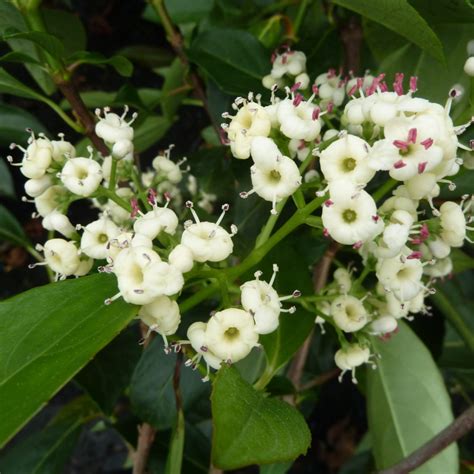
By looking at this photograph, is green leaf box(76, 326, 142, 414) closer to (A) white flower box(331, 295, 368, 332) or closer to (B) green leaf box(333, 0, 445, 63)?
(A) white flower box(331, 295, 368, 332)

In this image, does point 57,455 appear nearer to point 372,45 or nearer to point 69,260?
point 69,260

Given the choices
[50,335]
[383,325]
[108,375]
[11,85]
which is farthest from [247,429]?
[11,85]

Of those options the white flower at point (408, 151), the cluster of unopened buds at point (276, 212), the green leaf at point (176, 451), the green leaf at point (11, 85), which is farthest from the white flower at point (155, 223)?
the green leaf at point (11, 85)

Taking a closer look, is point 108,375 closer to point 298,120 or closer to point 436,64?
point 298,120

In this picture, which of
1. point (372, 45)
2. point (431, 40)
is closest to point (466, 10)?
point (431, 40)

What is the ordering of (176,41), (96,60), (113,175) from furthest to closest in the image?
1. (176,41)
2. (96,60)
3. (113,175)

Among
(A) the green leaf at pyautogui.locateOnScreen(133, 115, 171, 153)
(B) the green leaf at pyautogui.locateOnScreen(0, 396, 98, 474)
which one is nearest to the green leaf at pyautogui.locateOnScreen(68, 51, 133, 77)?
(A) the green leaf at pyautogui.locateOnScreen(133, 115, 171, 153)
